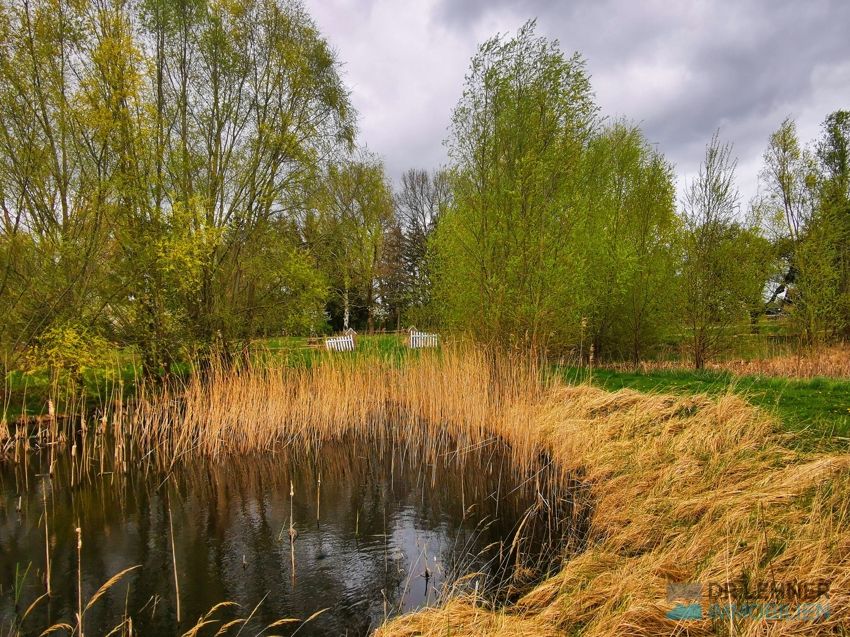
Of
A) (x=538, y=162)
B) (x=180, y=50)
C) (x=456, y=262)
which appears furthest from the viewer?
(x=180, y=50)

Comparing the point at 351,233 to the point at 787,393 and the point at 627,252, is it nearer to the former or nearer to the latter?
the point at 627,252

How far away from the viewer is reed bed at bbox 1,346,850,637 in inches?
107

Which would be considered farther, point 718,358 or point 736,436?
point 718,358

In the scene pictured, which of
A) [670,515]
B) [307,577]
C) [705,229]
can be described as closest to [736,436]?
[670,515]

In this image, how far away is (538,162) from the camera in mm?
7855

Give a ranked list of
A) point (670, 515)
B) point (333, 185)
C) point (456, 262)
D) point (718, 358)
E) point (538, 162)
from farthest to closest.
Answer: point (333, 185)
point (718, 358)
point (456, 262)
point (538, 162)
point (670, 515)

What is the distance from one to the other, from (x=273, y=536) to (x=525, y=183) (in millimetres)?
6327

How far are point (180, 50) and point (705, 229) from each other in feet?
41.4

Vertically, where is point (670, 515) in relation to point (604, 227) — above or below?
below

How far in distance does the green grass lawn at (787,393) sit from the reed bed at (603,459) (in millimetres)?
435

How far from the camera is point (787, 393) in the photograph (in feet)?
24.2

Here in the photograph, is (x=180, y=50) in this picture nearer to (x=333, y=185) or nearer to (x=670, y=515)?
(x=333, y=185)

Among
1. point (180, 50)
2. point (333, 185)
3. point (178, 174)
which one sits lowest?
point (178, 174)

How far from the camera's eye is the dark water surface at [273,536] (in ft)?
11.6
